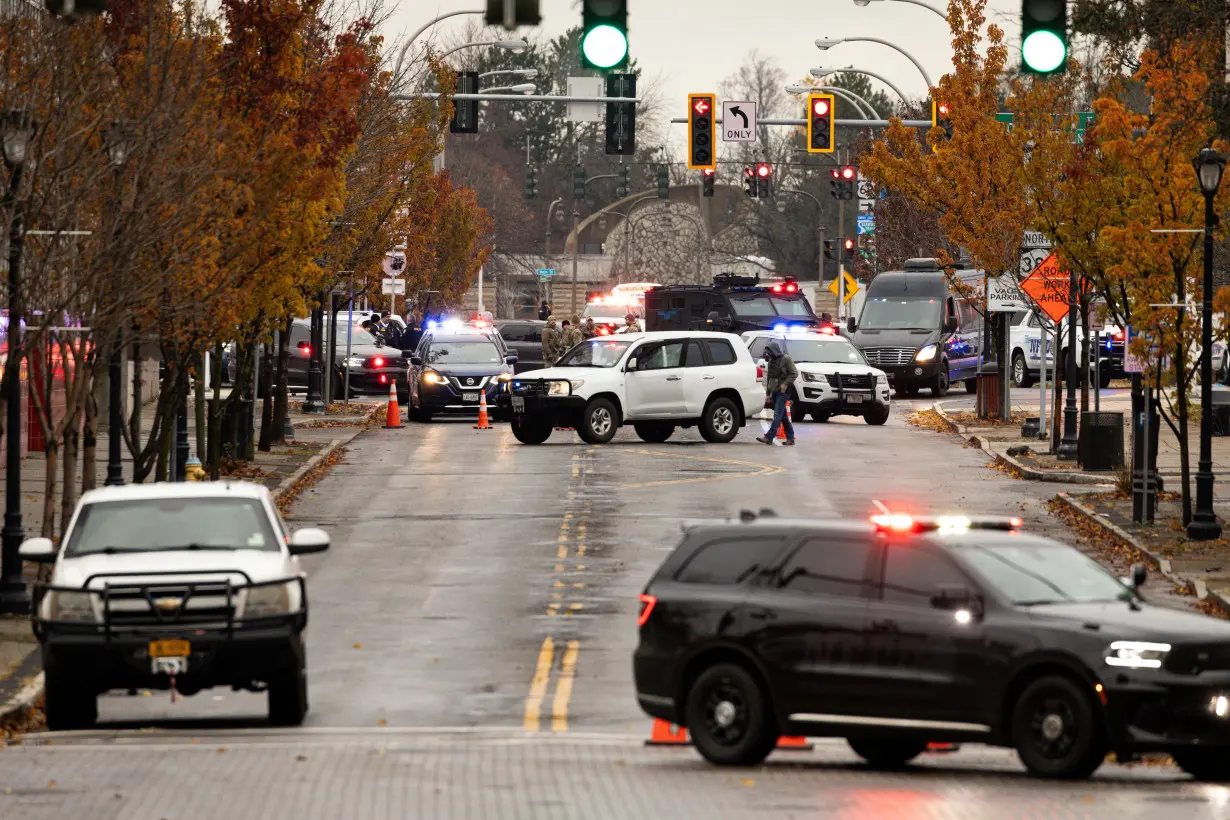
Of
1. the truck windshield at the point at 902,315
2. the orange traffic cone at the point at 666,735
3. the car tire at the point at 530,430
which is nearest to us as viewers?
the orange traffic cone at the point at 666,735

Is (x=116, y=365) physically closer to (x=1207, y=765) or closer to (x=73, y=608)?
(x=73, y=608)

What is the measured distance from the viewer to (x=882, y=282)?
2154 inches

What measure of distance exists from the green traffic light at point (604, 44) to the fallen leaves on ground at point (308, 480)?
1539 cm

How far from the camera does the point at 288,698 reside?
49.4ft

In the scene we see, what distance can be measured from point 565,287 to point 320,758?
99.4 meters

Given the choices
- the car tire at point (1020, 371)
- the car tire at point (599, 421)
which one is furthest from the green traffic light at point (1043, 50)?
the car tire at point (1020, 371)

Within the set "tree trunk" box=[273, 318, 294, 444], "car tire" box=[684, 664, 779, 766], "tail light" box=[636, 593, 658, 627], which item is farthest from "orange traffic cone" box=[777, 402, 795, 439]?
"car tire" box=[684, 664, 779, 766]

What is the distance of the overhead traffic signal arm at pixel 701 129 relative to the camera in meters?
46.1

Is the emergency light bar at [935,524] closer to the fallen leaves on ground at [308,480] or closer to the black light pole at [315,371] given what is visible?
the fallen leaves on ground at [308,480]

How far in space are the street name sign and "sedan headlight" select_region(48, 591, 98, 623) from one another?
3832 cm

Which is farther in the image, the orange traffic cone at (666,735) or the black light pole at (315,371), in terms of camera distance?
the black light pole at (315,371)

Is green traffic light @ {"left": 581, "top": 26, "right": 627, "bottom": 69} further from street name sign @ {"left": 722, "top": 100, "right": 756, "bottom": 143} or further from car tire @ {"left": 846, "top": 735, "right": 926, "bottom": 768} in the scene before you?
street name sign @ {"left": 722, "top": 100, "right": 756, "bottom": 143}

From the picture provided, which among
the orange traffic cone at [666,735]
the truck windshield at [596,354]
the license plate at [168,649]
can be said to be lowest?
the orange traffic cone at [666,735]

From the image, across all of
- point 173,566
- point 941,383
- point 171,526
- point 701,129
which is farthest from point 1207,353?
point 941,383
